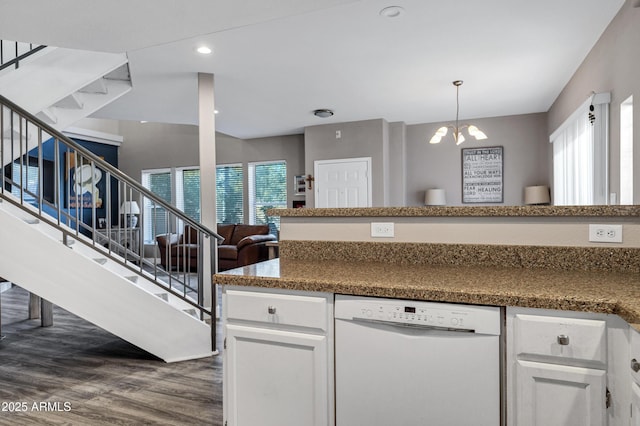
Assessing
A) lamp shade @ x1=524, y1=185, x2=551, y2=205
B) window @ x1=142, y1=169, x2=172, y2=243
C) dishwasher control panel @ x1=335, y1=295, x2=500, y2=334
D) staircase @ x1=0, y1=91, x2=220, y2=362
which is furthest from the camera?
window @ x1=142, y1=169, x2=172, y2=243

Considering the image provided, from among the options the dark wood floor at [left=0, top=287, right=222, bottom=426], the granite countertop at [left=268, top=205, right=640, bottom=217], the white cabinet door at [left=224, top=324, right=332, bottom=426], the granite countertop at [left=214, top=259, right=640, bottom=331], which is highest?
the granite countertop at [left=268, top=205, right=640, bottom=217]

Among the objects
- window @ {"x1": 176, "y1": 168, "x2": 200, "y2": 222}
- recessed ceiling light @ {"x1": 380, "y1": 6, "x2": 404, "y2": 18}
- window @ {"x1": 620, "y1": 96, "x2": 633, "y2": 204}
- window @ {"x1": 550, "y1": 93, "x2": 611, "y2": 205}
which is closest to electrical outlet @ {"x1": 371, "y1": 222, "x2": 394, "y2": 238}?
recessed ceiling light @ {"x1": 380, "y1": 6, "x2": 404, "y2": 18}

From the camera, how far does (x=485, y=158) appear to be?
659 cm

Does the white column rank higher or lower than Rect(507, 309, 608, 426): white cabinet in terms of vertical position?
higher

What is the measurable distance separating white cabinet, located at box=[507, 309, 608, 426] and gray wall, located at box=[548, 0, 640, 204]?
229 cm

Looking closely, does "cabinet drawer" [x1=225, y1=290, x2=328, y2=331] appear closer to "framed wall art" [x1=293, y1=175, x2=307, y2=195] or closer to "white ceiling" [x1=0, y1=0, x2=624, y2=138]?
"white ceiling" [x1=0, y1=0, x2=624, y2=138]

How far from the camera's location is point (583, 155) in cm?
427

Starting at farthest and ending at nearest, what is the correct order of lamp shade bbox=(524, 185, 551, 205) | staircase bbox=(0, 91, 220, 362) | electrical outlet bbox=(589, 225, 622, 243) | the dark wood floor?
lamp shade bbox=(524, 185, 551, 205), staircase bbox=(0, 91, 220, 362), the dark wood floor, electrical outlet bbox=(589, 225, 622, 243)

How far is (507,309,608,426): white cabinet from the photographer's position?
1.16m

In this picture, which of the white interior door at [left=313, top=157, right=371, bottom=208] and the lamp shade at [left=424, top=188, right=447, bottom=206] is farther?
the white interior door at [left=313, top=157, right=371, bottom=208]

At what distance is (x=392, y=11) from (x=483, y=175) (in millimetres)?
4198

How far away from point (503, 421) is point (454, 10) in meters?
2.89

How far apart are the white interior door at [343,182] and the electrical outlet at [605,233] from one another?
506cm

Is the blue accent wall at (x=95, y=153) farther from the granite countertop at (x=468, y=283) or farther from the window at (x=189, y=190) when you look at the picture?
the granite countertop at (x=468, y=283)
